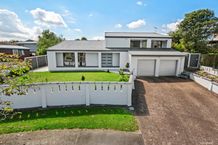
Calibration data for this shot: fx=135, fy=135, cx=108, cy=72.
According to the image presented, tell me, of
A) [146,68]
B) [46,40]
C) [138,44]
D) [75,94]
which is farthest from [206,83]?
[46,40]

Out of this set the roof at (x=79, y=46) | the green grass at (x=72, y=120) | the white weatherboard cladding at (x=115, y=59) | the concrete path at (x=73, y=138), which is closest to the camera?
the concrete path at (x=73, y=138)

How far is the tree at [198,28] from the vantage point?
20.0 m

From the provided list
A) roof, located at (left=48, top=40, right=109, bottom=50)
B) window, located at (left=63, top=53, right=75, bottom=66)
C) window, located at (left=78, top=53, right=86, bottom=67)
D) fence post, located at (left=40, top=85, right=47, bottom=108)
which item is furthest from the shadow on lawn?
window, located at (left=63, top=53, right=75, bottom=66)

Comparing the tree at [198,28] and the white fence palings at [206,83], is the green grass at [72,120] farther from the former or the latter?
the tree at [198,28]

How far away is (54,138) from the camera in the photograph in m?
5.10

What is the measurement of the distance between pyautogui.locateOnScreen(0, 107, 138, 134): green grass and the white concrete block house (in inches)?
344

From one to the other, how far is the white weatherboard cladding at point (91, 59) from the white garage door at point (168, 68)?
8533mm

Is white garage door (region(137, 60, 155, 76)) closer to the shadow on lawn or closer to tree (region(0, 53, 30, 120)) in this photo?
the shadow on lawn

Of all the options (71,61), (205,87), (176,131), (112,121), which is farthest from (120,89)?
(71,61)

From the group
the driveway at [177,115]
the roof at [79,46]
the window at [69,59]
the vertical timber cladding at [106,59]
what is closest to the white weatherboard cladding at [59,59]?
the window at [69,59]

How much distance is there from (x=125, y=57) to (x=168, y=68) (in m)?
5.48

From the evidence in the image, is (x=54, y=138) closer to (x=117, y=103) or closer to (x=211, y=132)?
(x=117, y=103)

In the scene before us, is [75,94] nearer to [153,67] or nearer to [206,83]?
[153,67]

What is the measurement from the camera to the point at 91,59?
18.8 m
